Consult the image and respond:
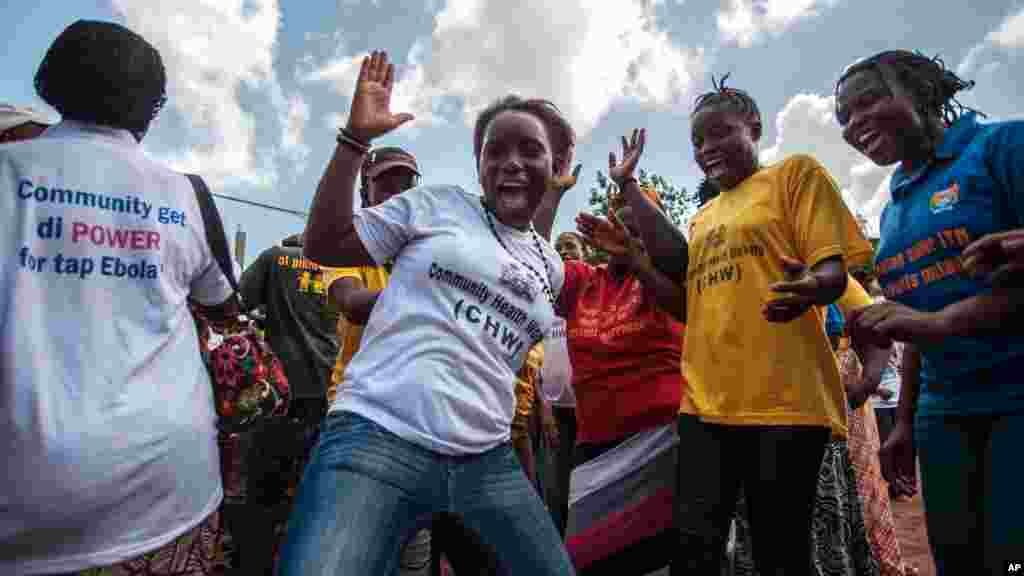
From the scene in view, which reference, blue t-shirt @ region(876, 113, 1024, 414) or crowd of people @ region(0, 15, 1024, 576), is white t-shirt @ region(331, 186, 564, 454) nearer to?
crowd of people @ region(0, 15, 1024, 576)

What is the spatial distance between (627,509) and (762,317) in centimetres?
98

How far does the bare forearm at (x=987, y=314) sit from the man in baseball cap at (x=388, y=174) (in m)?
2.60

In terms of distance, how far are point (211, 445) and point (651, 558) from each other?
179 centimetres

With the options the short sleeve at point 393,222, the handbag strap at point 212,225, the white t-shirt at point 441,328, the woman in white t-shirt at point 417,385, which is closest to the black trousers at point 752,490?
the woman in white t-shirt at point 417,385

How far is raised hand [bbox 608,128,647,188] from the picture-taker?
281cm

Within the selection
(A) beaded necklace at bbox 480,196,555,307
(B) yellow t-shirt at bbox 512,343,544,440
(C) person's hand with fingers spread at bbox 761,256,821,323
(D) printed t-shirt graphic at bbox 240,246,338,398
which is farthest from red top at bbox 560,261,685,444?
(D) printed t-shirt graphic at bbox 240,246,338,398

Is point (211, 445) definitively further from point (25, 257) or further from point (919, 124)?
point (919, 124)

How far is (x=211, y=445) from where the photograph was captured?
1534 millimetres

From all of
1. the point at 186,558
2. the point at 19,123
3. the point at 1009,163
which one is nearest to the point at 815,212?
the point at 1009,163

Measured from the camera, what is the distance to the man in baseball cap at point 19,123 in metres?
1.76

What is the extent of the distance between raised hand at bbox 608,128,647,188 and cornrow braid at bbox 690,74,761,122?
0.27 meters

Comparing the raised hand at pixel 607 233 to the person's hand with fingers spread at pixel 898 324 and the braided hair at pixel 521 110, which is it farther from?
the person's hand with fingers spread at pixel 898 324

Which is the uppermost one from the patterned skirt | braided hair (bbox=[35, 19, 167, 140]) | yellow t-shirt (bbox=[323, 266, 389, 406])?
braided hair (bbox=[35, 19, 167, 140])

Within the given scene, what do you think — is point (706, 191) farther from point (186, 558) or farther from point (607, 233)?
point (186, 558)
